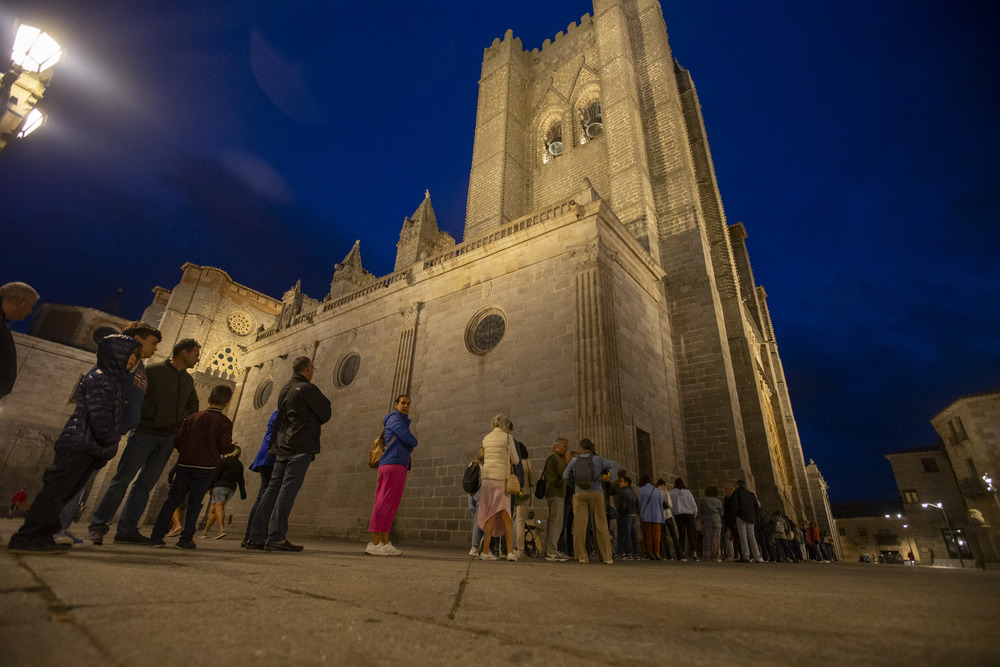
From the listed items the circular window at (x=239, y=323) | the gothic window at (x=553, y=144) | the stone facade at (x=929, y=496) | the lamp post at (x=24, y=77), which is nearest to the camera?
the lamp post at (x=24, y=77)

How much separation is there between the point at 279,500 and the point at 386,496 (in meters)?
1.09

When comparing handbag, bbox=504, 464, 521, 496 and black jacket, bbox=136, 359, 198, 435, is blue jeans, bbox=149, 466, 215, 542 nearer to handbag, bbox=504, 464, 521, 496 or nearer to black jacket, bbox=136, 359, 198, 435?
black jacket, bbox=136, 359, 198, 435

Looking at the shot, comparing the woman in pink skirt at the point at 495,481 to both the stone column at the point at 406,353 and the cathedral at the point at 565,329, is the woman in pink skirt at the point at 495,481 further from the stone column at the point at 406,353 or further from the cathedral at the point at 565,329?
the stone column at the point at 406,353

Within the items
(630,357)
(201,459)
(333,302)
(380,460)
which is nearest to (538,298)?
(630,357)

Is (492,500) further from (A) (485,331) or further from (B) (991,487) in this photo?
(B) (991,487)

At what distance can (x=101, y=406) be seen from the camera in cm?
A: 286

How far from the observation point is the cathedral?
9484 mm

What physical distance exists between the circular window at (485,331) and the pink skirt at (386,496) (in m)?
5.93

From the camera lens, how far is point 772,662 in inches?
44.5

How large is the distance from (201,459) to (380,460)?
1.78 meters

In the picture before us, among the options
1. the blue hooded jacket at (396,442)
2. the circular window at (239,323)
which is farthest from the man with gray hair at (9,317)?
the circular window at (239,323)

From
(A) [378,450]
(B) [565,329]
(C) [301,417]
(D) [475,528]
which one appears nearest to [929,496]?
(B) [565,329]

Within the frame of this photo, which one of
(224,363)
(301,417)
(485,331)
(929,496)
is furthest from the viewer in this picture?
(929,496)

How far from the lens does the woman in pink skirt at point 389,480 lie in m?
4.76
